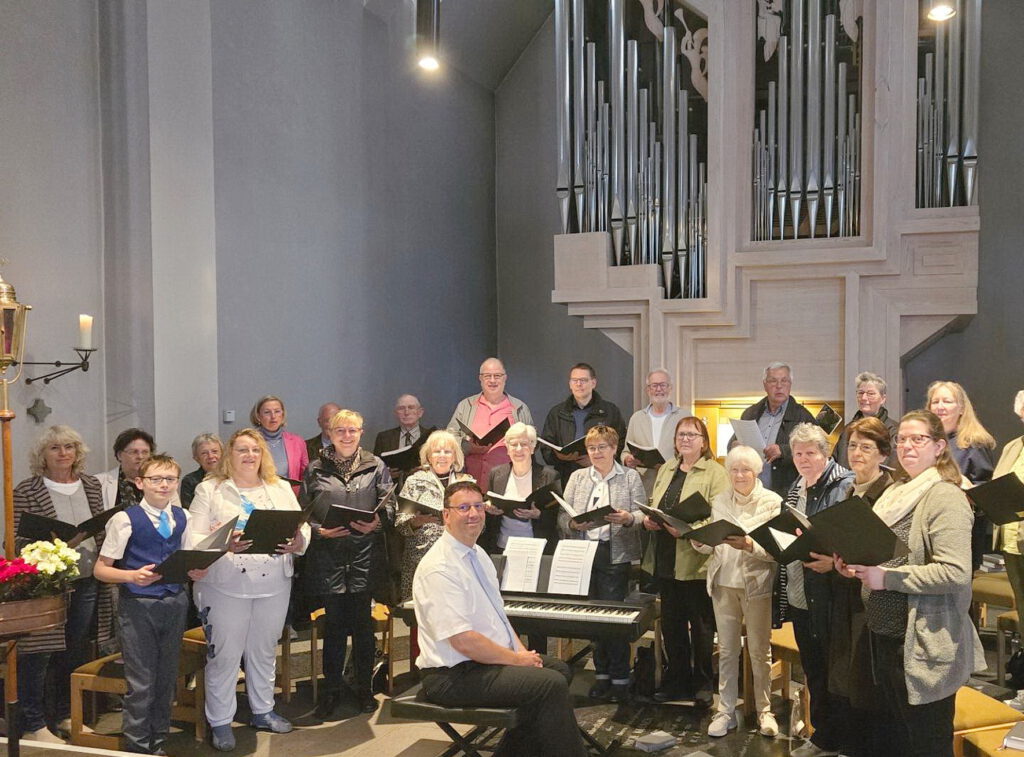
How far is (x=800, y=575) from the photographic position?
364 cm

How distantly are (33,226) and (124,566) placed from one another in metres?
1.82

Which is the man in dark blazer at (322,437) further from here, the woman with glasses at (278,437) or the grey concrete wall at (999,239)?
the grey concrete wall at (999,239)

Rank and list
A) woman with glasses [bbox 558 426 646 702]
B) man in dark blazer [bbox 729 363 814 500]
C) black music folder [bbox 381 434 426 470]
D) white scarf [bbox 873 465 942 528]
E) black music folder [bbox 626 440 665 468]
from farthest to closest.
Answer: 1. man in dark blazer [bbox 729 363 814 500]
2. black music folder [bbox 381 434 426 470]
3. black music folder [bbox 626 440 665 468]
4. woman with glasses [bbox 558 426 646 702]
5. white scarf [bbox 873 465 942 528]

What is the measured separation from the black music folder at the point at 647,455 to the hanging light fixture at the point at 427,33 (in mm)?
2006

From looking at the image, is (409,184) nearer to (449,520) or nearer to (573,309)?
(573,309)

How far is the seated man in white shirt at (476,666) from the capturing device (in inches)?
128

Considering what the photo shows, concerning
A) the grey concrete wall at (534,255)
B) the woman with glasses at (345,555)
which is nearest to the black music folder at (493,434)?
the woman with glasses at (345,555)

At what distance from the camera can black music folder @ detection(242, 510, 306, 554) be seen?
12.3 feet

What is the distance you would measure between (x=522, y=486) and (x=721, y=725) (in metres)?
1.38

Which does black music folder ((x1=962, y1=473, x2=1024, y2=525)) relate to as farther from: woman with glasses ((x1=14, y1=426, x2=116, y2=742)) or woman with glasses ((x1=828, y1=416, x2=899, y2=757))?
woman with glasses ((x1=14, y1=426, x2=116, y2=742))

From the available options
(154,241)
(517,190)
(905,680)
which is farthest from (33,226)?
(517,190)

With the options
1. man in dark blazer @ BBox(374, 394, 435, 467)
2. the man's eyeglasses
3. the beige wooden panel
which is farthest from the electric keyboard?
the beige wooden panel

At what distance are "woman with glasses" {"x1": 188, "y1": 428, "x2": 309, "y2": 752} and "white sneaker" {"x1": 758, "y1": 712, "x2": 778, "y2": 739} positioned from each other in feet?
6.65

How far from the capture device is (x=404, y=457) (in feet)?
15.9
